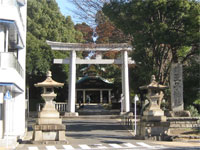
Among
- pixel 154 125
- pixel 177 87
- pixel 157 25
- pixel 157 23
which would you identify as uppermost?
pixel 157 23

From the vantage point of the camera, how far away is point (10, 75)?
54.5 feet

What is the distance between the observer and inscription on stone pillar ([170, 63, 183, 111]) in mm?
22250

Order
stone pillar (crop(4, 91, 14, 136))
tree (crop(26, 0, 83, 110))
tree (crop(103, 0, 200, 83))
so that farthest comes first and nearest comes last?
tree (crop(26, 0, 83, 110)), tree (crop(103, 0, 200, 83)), stone pillar (crop(4, 91, 14, 136))

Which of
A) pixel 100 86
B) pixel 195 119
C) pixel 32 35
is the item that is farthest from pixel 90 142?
pixel 100 86

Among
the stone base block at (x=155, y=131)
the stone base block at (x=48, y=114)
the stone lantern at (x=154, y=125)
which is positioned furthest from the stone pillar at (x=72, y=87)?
the stone base block at (x=48, y=114)

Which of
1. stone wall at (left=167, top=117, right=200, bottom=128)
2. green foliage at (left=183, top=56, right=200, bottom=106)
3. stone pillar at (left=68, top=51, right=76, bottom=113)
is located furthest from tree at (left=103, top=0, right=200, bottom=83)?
stone pillar at (left=68, top=51, right=76, bottom=113)

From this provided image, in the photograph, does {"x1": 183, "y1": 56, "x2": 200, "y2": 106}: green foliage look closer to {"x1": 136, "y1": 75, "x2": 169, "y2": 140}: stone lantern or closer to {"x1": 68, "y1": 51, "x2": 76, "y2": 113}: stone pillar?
{"x1": 136, "y1": 75, "x2": 169, "y2": 140}: stone lantern

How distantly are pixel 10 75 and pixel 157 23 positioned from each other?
31.7 feet

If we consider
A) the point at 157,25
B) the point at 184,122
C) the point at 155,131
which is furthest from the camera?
the point at 184,122

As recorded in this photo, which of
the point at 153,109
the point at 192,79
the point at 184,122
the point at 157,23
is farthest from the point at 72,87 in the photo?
the point at 153,109

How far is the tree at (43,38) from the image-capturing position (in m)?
39.7

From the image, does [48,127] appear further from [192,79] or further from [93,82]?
[93,82]

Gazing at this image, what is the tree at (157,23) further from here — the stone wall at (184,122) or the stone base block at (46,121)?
the stone base block at (46,121)

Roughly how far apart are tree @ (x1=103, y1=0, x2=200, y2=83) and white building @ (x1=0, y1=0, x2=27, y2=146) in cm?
657
